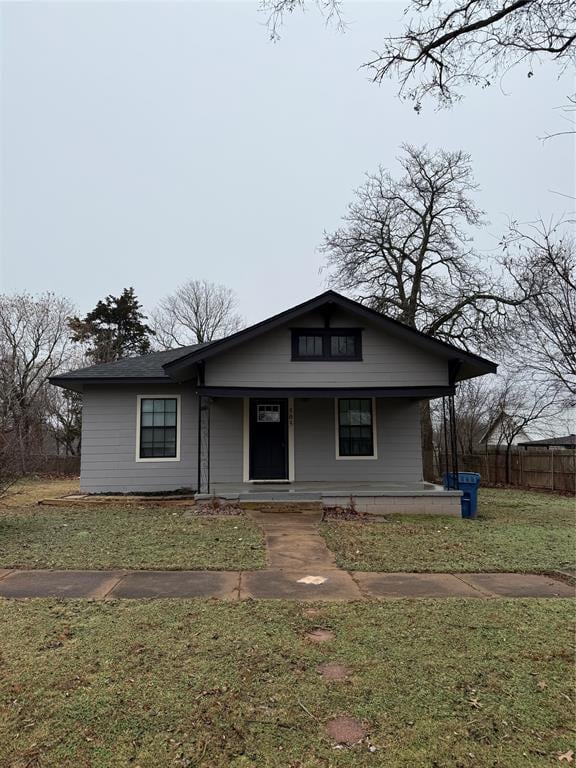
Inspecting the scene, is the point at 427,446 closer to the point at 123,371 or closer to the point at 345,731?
the point at 123,371

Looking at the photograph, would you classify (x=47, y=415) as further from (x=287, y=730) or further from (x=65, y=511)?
(x=287, y=730)

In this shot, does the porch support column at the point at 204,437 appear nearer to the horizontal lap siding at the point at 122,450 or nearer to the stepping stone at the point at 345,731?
the horizontal lap siding at the point at 122,450

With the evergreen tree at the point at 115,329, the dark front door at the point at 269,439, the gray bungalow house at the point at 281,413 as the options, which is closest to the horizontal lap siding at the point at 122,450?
the gray bungalow house at the point at 281,413

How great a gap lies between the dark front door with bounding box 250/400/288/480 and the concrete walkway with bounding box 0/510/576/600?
584 centimetres

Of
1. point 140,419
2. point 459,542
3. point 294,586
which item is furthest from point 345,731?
point 140,419

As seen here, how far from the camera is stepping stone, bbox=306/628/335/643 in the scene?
3534 millimetres

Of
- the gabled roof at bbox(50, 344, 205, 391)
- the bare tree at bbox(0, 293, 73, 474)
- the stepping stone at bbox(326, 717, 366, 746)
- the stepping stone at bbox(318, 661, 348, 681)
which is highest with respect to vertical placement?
the bare tree at bbox(0, 293, 73, 474)

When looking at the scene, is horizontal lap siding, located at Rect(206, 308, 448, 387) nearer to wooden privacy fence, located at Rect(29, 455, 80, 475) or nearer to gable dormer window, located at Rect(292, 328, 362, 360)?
gable dormer window, located at Rect(292, 328, 362, 360)

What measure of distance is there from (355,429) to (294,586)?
288 inches

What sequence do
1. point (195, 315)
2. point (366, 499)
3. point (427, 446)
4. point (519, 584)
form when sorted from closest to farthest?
point (519, 584)
point (366, 499)
point (427, 446)
point (195, 315)

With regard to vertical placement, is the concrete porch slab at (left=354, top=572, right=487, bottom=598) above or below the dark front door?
below

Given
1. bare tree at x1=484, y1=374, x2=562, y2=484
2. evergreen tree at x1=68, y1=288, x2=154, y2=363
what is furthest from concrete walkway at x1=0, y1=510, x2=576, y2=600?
evergreen tree at x1=68, y1=288, x2=154, y2=363

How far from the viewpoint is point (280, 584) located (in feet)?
16.3

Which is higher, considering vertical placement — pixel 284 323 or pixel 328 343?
pixel 284 323
